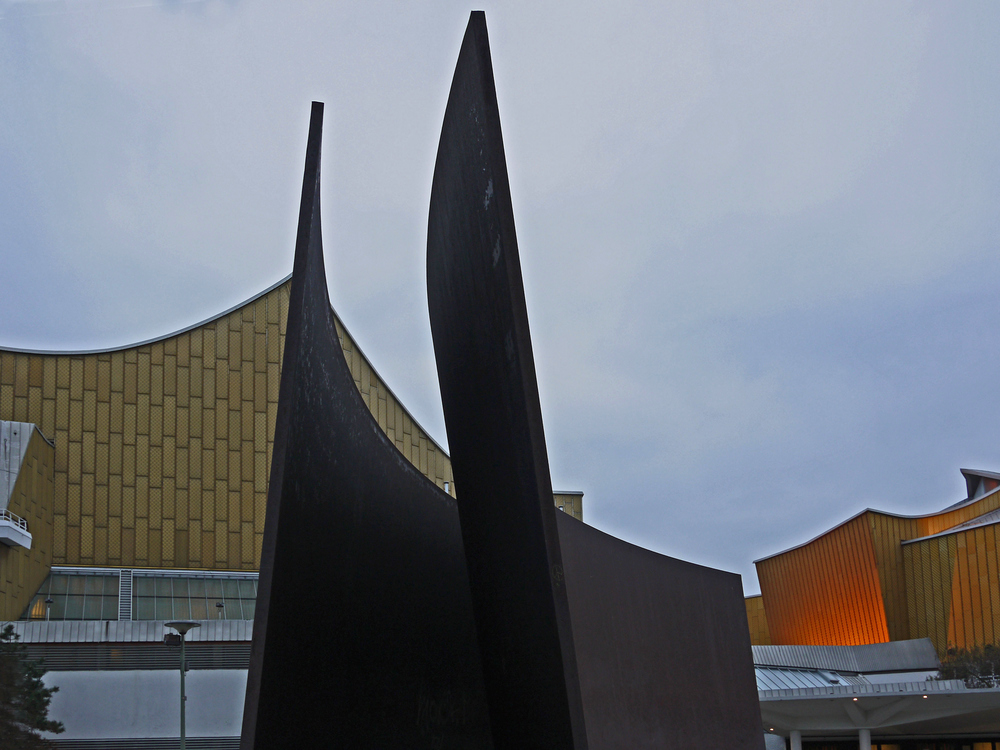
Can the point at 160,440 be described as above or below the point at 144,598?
above

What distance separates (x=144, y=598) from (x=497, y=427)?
17.6 meters

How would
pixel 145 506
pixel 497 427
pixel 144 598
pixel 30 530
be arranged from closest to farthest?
pixel 497 427, pixel 30 530, pixel 144 598, pixel 145 506

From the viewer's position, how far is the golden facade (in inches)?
1048

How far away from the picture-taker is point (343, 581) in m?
6.90

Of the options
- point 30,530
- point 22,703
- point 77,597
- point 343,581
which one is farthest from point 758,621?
point 343,581

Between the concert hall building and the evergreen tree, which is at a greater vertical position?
the concert hall building

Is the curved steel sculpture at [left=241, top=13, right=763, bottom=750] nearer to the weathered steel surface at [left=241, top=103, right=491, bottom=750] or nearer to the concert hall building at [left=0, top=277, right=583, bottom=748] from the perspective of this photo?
the weathered steel surface at [left=241, top=103, right=491, bottom=750]

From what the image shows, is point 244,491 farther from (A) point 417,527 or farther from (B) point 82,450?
(A) point 417,527

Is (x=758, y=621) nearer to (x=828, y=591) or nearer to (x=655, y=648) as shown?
(x=828, y=591)

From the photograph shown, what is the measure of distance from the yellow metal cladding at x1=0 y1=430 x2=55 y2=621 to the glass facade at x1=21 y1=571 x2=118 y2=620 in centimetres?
26

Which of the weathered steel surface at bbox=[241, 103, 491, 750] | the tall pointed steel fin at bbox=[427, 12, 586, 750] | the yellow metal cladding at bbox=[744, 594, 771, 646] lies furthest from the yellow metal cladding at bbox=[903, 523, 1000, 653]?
the tall pointed steel fin at bbox=[427, 12, 586, 750]

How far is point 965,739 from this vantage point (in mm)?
23625

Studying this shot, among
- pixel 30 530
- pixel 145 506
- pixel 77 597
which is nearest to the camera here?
pixel 30 530

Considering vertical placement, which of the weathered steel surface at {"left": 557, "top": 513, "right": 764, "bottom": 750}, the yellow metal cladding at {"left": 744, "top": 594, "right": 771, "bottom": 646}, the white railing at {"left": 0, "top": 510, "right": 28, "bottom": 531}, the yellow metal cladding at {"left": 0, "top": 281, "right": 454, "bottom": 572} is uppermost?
the yellow metal cladding at {"left": 0, "top": 281, "right": 454, "bottom": 572}
